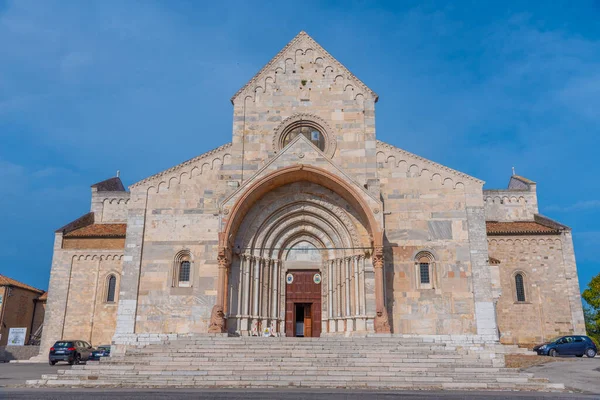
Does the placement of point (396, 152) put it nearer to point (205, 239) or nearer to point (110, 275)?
point (205, 239)

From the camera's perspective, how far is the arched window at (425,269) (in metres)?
21.2

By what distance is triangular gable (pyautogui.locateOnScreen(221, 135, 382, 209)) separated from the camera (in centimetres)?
2102

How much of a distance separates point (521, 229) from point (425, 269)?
13007 millimetres

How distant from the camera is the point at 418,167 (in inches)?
894

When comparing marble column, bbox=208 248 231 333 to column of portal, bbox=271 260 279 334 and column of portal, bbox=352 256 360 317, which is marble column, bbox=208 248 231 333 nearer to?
column of portal, bbox=271 260 279 334

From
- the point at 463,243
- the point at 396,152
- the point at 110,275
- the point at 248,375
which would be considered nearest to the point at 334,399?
the point at 248,375

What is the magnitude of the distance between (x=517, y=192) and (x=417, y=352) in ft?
73.4

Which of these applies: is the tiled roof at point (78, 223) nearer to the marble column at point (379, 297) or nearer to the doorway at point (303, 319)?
the doorway at point (303, 319)

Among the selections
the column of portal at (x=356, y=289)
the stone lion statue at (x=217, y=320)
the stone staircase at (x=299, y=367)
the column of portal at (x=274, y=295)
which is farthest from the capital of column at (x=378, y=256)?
the stone lion statue at (x=217, y=320)

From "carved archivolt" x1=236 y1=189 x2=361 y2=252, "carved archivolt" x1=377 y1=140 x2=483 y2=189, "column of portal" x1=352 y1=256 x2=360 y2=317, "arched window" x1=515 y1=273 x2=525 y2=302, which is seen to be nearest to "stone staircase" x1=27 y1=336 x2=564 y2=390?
"column of portal" x1=352 y1=256 x2=360 y2=317

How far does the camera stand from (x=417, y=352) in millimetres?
16703

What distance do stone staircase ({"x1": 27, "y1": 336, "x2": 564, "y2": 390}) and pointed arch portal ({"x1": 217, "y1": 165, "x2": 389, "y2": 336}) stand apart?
10.3ft

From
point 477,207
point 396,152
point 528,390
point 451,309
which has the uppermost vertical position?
point 396,152

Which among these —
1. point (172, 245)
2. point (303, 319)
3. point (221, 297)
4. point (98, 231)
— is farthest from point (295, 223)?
point (98, 231)
